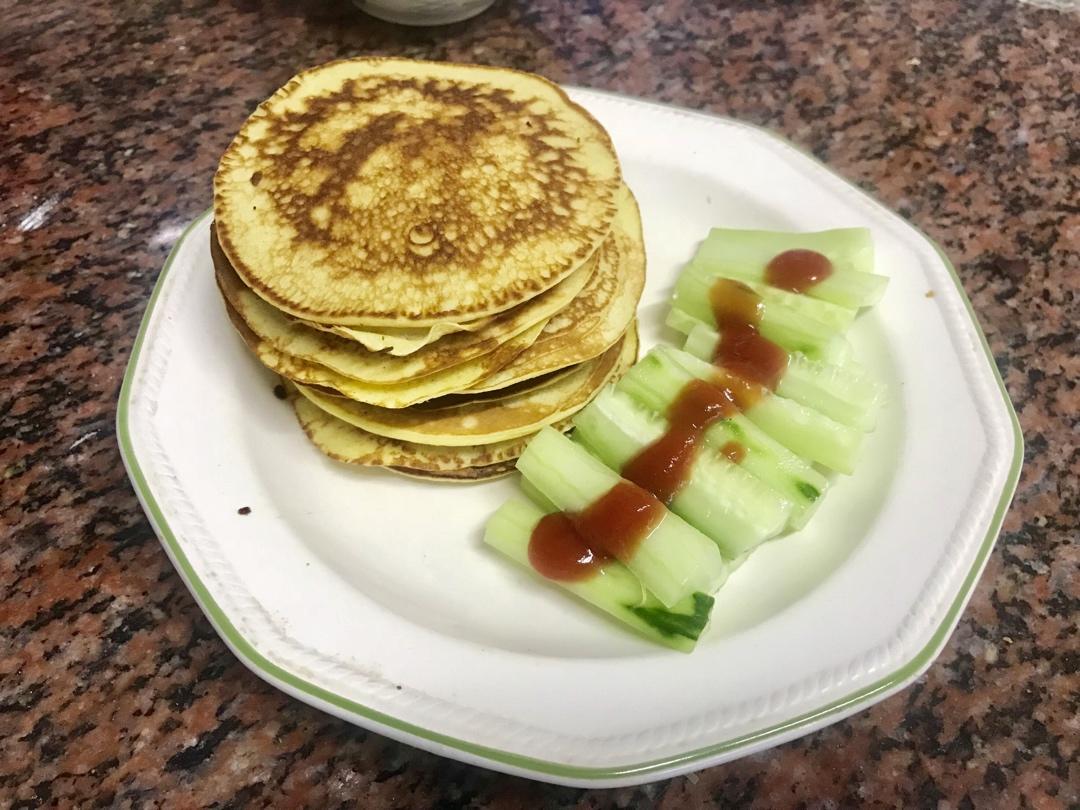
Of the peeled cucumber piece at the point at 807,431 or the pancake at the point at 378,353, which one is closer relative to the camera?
the pancake at the point at 378,353

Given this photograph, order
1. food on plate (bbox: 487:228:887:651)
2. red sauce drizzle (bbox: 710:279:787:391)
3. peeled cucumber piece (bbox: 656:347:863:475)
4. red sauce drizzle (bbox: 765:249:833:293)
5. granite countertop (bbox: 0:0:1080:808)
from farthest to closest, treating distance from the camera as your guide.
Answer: red sauce drizzle (bbox: 765:249:833:293)
red sauce drizzle (bbox: 710:279:787:391)
peeled cucumber piece (bbox: 656:347:863:475)
food on plate (bbox: 487:228:887:651)
granite countertop (bbox: 0:0:1080:808)

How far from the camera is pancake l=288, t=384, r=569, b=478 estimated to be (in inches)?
57.1

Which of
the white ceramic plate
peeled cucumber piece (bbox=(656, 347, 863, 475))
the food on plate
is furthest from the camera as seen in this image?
peeled cucumber piece (bbox=(656, 347, 863, 475))

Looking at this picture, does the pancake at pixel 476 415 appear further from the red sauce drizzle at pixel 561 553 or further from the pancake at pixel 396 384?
the red sauce drizzle at pixel 561 553

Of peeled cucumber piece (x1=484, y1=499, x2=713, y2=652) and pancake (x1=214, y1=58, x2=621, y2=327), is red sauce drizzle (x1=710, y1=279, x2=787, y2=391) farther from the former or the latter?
peeled cucumber piece (x1=484, y1=499, x2=713, y2=652)

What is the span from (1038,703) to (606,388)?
0.90 m

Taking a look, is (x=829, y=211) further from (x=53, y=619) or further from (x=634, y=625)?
(x=53, y=619)

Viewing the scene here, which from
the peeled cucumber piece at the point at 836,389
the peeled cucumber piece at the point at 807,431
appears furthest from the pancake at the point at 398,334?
the peeled cucumber piece at the point at 836,389

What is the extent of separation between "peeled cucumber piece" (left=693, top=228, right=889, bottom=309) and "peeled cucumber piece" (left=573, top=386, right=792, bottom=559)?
46 cm

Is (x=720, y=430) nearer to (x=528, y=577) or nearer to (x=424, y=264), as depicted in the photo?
(x=528, y=577)

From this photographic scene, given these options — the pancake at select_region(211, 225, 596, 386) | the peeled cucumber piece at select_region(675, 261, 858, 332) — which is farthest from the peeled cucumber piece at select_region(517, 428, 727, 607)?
the peeled cucumber piece at select_region(675, 261, 858, 332)

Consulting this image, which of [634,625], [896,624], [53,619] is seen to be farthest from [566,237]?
[53,619]

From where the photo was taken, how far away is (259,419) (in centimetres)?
150

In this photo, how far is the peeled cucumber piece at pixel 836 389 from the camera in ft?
4.85
